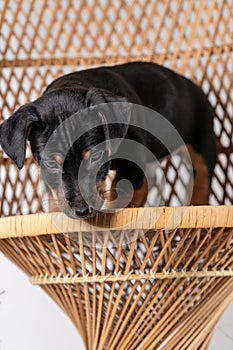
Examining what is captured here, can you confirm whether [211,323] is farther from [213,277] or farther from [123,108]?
[123,108]

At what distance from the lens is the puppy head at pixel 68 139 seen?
1.47m

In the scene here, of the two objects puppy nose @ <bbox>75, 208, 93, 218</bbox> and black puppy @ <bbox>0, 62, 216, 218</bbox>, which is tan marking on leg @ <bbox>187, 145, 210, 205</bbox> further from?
puppy nose @ <bbox>75, 208, 93, 218</bbox>

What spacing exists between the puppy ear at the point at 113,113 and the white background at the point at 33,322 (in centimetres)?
95

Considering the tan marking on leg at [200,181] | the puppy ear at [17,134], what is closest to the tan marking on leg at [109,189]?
the puppy ear at [17,134]

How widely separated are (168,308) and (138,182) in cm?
31

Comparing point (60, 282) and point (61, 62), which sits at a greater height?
point (61, 62)

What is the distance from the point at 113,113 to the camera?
5.02ft

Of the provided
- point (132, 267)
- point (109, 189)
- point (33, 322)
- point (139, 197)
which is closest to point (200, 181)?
point (139, 197)

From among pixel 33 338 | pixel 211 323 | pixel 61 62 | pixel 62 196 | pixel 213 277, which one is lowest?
pixel 33 338

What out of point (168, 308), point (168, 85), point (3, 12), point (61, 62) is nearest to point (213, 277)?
point (168, 308)

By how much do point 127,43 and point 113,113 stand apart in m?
0.76

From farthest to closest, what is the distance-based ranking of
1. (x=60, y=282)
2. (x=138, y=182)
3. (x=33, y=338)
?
(x=33, y=338) < (x=138, y=182) < (x=60, y=282)

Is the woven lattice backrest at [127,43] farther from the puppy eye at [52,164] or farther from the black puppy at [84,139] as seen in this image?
the puppy eye at [52,164]

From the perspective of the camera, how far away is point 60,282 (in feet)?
4.62
